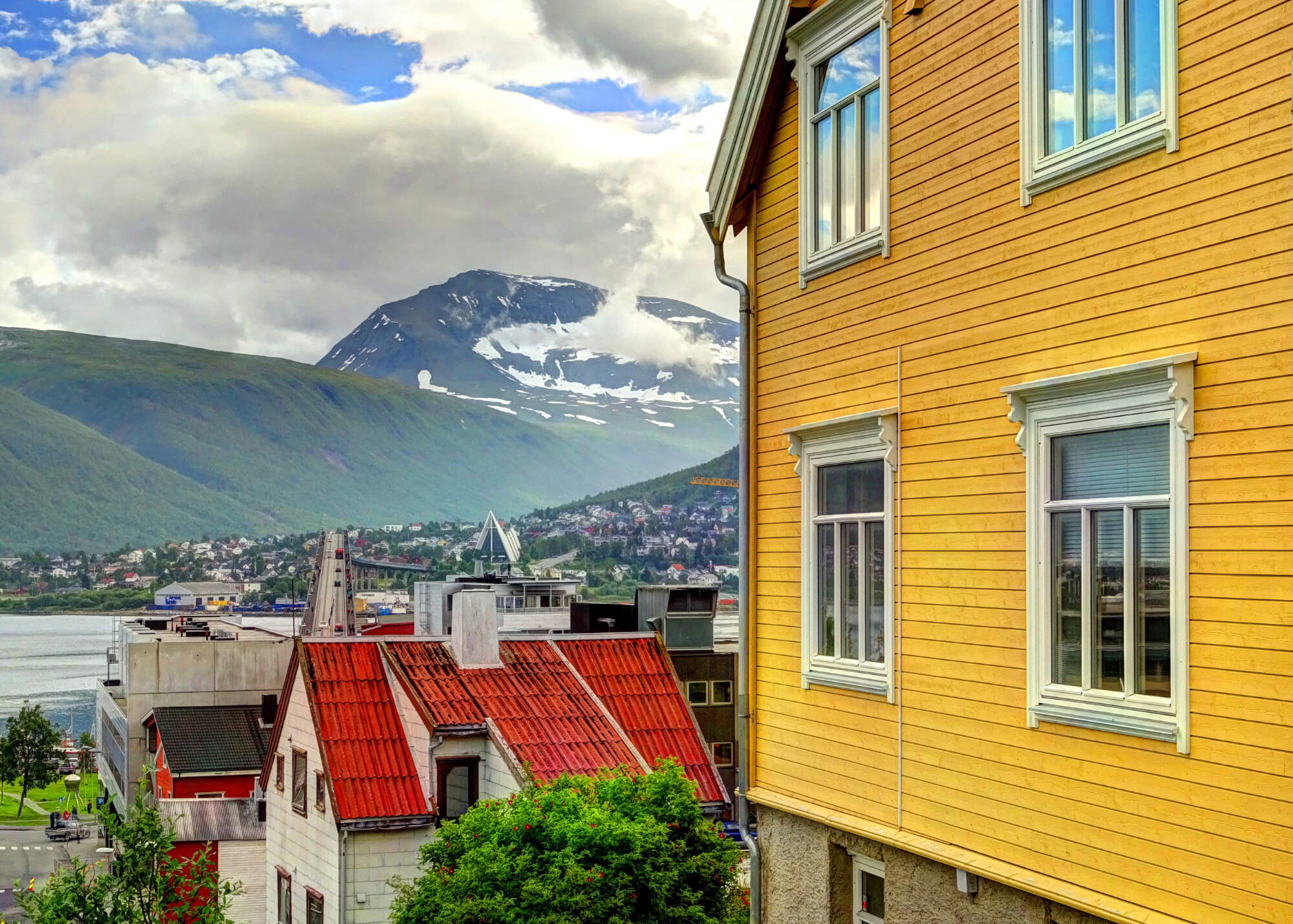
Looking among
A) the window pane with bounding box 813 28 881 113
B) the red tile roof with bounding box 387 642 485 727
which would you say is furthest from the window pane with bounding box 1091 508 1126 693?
the red tile roof with bounding box 387 642 485 727

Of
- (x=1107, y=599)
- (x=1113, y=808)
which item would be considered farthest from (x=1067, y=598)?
(x=1113, y=808)

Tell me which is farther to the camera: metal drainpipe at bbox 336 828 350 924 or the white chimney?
the white chimney

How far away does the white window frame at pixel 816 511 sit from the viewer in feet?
33.2

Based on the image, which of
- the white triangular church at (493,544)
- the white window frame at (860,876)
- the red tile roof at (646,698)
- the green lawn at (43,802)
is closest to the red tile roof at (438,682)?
the red tile roof at (646,698)

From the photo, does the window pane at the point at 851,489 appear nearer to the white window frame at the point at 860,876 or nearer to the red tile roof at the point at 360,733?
the white window frame at the point at 860,876

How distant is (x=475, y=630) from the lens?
26781mm

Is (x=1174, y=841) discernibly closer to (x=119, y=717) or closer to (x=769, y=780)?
(x=769, y=780)

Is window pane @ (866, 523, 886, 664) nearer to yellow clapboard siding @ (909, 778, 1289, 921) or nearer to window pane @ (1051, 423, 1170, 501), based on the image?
yellow clapboard siding @ (909, 778, 1289, 921)

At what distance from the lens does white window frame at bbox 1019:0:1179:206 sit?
7.57 metres

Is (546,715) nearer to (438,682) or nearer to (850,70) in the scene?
(438,682)

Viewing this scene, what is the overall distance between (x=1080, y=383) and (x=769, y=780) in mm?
5049

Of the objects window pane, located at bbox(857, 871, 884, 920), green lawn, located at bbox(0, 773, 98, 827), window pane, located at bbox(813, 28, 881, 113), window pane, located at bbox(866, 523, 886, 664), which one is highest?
window pane, located at bbox(813, 28, 881, 113)

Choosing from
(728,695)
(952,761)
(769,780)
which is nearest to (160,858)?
(769,780)

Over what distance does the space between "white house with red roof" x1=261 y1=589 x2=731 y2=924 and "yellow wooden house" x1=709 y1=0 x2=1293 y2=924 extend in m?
12.9
